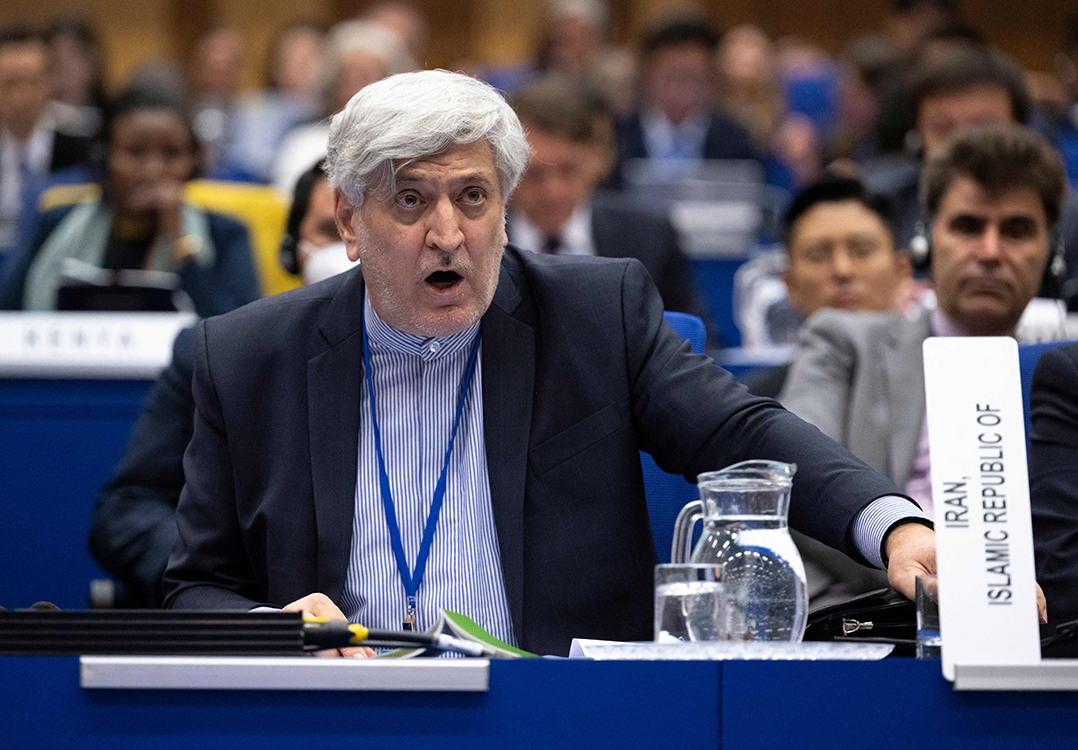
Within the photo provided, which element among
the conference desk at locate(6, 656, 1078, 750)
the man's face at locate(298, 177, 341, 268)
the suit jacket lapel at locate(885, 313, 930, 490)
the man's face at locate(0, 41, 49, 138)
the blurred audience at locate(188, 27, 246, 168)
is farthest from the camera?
the blurred audience at locate(188, 27, 246, 168)

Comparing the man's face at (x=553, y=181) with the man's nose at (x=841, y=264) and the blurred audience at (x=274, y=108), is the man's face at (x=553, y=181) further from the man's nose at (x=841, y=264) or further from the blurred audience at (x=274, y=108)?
the blurred audience at (x=274, y=108)

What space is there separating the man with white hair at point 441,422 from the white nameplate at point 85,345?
1255mm

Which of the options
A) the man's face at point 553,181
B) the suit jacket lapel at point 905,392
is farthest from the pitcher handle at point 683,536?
the man's face at point 553,181

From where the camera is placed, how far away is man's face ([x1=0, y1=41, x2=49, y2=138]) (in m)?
5.91

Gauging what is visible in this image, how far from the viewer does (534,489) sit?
1692mm

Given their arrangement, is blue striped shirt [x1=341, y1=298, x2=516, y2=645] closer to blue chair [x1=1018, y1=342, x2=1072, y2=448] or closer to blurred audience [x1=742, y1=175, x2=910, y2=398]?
blue chair [x1=1018, y1=342, x2=1072, y2=448]

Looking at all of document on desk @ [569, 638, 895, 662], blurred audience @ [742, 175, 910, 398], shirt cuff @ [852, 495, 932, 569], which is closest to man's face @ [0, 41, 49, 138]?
blurred audience @ [742, 175, 910, 398]

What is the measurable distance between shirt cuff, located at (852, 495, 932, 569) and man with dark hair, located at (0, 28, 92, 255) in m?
4.95

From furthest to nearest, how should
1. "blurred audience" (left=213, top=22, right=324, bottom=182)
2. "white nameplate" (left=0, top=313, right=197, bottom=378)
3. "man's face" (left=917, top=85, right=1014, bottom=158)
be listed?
"blurred audience" (left=213, top=22, right=324, bottom=182) < "man's face" (left=917, top=85, right=1014, bottom=158) < "white nameplate" (left=0, top=313, right=197, bottom=378)

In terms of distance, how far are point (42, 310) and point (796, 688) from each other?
310 centimetres

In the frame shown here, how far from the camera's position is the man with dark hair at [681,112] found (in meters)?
6.75

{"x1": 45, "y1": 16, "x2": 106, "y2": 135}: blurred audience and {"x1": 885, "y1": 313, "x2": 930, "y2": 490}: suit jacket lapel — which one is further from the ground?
{"x1": 45, "y1": 16, "x2": 106, "y2": 135}: blurred audience

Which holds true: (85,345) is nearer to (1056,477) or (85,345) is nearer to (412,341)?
(412,341)

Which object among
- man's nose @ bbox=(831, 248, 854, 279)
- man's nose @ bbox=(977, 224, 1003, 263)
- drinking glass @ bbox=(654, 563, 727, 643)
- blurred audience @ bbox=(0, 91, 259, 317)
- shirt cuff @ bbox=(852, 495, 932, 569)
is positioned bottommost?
drinking glass @ bbox=(654, 563, 727, 643)
